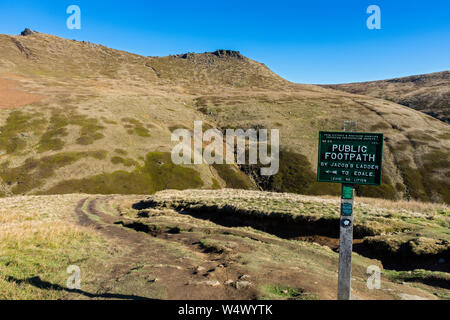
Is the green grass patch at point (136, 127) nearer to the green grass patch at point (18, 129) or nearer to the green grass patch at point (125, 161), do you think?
the green grass patch at point (125, 161)

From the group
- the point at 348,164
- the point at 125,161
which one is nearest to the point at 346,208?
the point at 348,164

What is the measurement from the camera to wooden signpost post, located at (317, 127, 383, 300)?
10.0 m

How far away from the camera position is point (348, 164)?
10570 millimetres

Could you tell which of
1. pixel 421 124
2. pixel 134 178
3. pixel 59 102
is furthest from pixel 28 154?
pixel 421 124

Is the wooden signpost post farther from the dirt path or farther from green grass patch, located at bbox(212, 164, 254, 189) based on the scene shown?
green grass patch, located at bbox(212, 164, 254, 189)

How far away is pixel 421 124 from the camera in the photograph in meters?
131

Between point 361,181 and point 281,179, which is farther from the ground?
point 361,181

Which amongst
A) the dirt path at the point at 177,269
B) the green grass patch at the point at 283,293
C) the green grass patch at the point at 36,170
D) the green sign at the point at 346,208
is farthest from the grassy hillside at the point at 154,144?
the green sign at the point at 346,208

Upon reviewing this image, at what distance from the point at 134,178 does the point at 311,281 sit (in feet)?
267

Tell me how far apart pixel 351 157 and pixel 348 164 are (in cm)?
31

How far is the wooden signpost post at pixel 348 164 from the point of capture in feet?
32.8

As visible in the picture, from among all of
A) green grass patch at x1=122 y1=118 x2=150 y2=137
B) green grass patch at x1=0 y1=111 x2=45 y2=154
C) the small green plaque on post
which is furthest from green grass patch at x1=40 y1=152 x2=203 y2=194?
the small green plaque on post

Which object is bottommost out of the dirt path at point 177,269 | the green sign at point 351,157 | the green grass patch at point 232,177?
the green grass patch at point 232,177
